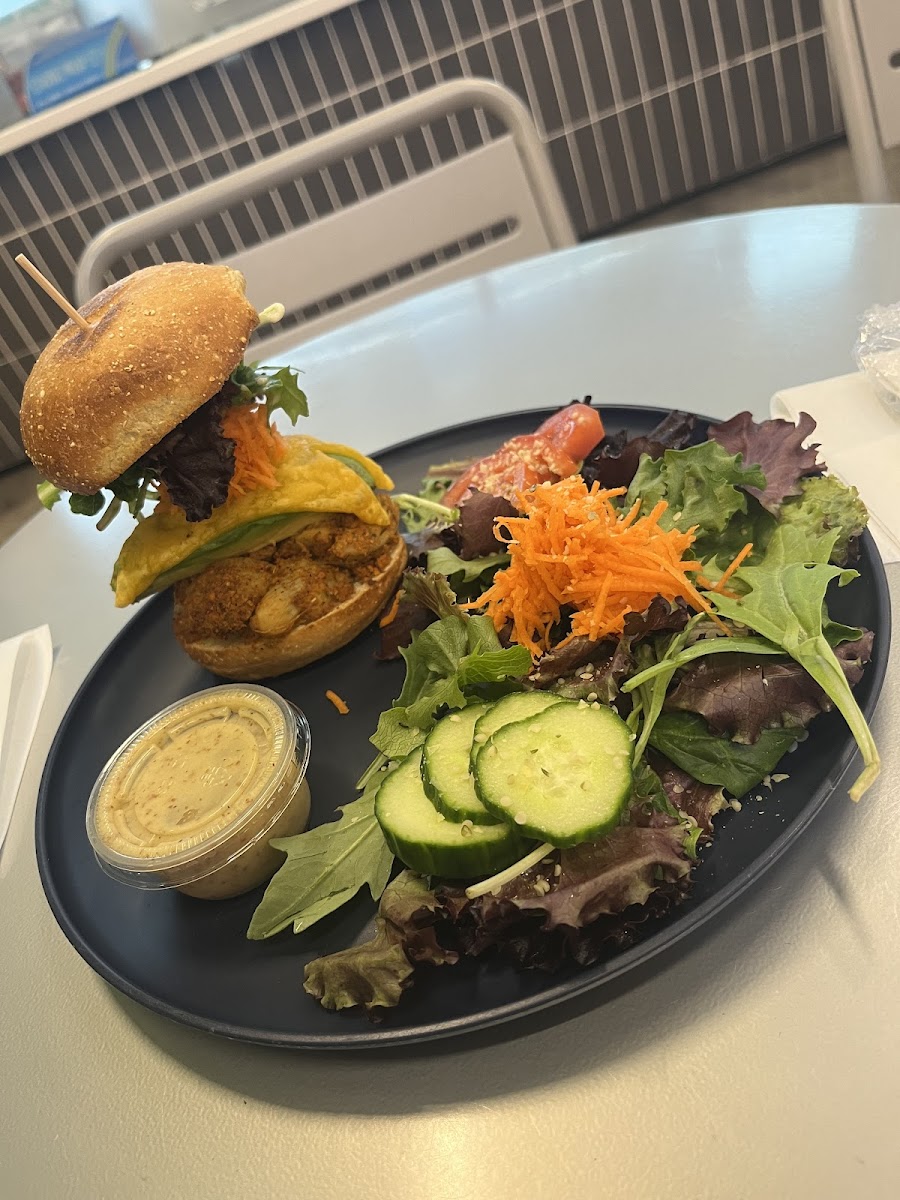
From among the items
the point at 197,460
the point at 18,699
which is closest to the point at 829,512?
the point at 197,460

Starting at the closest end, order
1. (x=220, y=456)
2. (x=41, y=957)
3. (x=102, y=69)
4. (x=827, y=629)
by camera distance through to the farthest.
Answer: (x=827, y=629) < (x=41, y=957) < (x=220, y=456) < (x=102, y=69)

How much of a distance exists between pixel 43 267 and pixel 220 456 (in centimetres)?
430

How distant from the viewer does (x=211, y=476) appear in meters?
1.75

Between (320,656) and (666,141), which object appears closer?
(320,656)

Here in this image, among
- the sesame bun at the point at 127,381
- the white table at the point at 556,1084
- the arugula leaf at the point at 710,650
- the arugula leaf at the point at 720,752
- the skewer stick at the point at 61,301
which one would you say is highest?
the skewer stick at the point at 61,301

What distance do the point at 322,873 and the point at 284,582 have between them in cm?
75

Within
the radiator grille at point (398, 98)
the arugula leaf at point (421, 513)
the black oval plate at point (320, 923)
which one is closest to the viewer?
the black oval plate at point (320, 923)

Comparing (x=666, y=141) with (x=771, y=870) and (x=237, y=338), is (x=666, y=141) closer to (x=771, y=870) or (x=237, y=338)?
(x=237, y=338)

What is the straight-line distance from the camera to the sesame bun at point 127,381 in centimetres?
165

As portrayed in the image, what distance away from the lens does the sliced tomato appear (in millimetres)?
1895

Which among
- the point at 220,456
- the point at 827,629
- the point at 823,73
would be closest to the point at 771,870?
the point at 827,629

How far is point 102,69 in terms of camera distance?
5.15 meters

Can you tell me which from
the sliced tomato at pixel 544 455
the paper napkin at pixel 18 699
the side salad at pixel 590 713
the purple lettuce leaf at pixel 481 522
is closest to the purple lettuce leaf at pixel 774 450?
the side salad at pixel 590 713

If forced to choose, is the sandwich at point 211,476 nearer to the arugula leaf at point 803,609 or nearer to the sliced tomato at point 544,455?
the sliced tomato at point 544,455
